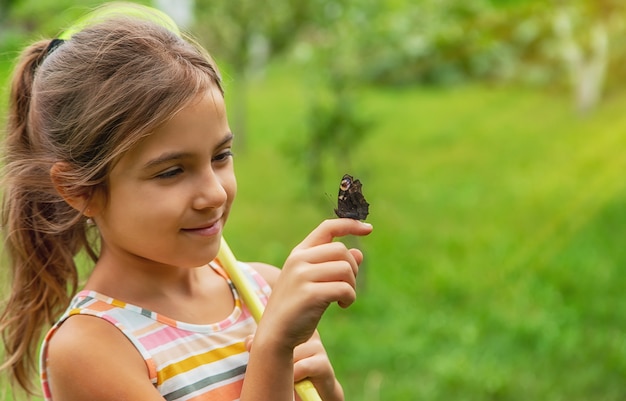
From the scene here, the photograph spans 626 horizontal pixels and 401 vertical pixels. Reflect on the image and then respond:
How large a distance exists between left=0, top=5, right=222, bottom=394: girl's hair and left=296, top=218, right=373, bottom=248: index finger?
32cm

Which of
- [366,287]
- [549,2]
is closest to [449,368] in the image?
[366,287]

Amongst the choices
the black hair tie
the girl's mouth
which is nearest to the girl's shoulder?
the girl's mouth

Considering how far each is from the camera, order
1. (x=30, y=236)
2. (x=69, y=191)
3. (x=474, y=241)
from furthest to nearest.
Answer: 1. (x=474, y=241)
2. (x=30, y=236)
3. (x=69, y=191)

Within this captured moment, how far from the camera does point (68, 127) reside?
5.56 feet

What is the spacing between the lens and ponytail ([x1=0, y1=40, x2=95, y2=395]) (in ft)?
5.99

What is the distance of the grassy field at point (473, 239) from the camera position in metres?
4.36

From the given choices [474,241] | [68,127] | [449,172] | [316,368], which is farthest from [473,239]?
[68,127]

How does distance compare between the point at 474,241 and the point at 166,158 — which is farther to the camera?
the point at 474,241

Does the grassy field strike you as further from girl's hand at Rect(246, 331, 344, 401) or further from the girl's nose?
the girl's nose

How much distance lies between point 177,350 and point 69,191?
1.14ft

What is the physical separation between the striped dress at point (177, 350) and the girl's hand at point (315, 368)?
0.19ft

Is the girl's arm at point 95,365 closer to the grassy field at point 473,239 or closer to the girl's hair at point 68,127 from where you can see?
the girl's hair at point 68,127

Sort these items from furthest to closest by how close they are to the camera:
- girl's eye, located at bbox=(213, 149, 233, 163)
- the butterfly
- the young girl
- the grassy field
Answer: the grassy field < girl's eye, located at bbox=(213, 149, 233, 163) < the young girl < the butterfly

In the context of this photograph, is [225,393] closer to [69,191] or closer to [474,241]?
[69,191]
